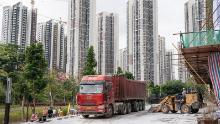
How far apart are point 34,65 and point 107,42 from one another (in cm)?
5876

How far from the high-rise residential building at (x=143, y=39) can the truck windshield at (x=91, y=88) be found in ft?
196

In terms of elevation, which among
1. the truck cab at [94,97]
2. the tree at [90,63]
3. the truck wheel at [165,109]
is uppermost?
the tree at [90,63]

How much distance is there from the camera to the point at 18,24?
63.4m

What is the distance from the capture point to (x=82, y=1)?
265 feet

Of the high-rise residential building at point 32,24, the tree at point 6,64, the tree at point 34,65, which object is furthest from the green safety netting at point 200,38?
the high-rise residential building at point 32,24

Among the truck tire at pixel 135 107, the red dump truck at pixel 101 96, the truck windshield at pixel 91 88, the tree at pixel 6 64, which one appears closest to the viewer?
the red dump truck at pixel 101 96

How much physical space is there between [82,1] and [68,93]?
21.4 metres

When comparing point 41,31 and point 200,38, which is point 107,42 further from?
point 200,38

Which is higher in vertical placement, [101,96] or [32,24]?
[32,24]

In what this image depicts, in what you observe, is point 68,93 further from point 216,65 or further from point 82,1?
point 216,65

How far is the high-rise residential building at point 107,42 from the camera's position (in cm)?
9044

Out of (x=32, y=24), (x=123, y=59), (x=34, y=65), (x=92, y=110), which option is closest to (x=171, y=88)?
(x=123, y=59)

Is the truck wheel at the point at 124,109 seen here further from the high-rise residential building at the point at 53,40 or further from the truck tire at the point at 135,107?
the high-rise residential building at the point at 53,40

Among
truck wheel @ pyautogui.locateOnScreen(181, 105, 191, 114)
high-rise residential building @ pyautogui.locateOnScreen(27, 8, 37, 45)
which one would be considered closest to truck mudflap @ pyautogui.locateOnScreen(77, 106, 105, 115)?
truck wheel @ pyautogui.locateOnScreen(181, 105, 191, 114)
